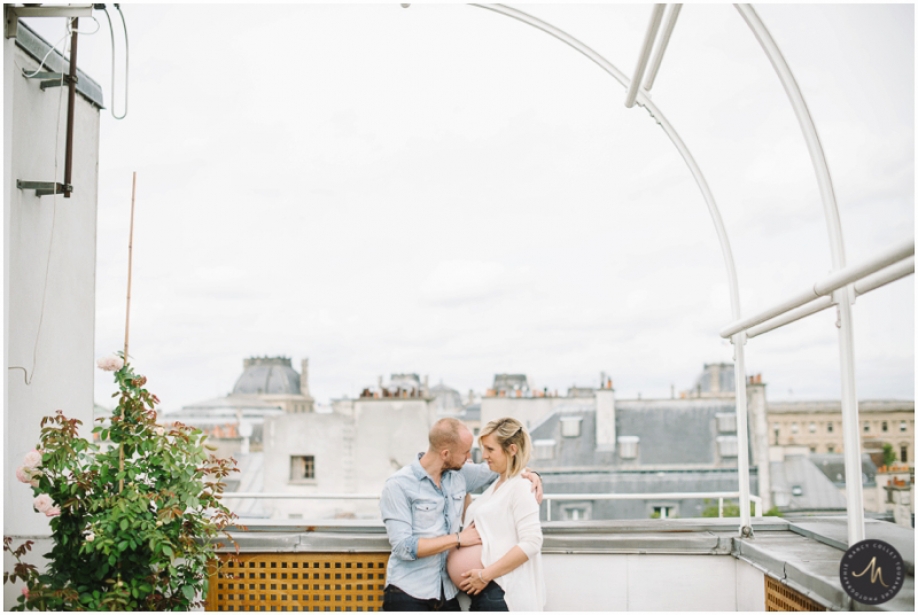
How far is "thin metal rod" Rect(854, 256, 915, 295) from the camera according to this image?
91.8 inches

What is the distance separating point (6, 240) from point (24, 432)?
935mm

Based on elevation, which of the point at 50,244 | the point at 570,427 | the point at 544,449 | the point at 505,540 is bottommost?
the point at 544,449

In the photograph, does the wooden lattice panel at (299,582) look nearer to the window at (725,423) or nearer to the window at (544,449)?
the window at (544,449)

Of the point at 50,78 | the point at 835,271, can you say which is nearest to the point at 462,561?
the point at 835,271

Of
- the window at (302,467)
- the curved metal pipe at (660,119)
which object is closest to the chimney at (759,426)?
the window at (302,467)

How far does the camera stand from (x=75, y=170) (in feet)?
14.6

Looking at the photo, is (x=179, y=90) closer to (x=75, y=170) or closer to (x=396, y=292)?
(x=75, y=170)

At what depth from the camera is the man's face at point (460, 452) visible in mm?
3523

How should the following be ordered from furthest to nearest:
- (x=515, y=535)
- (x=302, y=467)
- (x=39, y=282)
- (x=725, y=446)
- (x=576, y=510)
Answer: (x=302, y=467) → (x=725, y=446) → (x=576, y=510) → (x=39, y=282) → (x=515, y=535)

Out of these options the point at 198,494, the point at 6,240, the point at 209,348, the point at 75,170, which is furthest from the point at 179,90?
the point at 209,348

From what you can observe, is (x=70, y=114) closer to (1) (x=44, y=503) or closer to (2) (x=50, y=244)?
(2) (x=50, y=244)

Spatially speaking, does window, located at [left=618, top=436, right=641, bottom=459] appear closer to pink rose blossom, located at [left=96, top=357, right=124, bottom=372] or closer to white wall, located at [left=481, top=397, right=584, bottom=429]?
white wall, located at [left=481, top=397, right=584, bottom=429]

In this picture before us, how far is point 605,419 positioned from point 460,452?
79.0 feet

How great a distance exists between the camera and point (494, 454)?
136 inches
